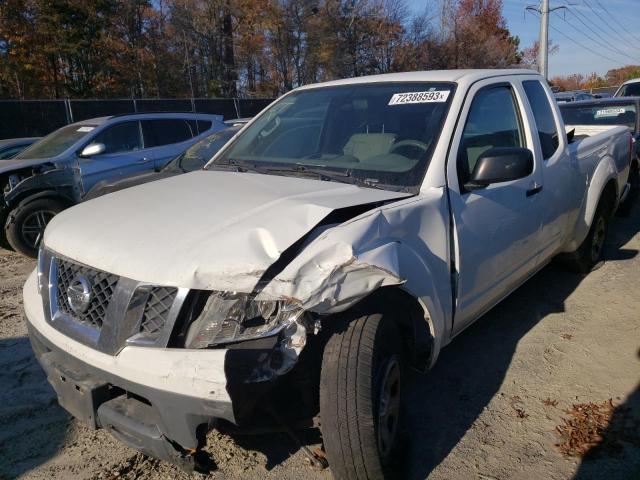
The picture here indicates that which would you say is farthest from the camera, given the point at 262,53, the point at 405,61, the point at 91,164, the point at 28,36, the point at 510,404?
the point at 405,61

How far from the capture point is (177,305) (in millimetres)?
2025

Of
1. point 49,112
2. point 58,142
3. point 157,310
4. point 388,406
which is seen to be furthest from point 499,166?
point 49,112

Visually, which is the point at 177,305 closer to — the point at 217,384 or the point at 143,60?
the point at 217,384

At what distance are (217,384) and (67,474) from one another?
1.36 m

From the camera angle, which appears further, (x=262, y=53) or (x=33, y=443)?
(x=262, y=53)

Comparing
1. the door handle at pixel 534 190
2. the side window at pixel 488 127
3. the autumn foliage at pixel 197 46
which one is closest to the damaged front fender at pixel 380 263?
the side window at pixel 488 127

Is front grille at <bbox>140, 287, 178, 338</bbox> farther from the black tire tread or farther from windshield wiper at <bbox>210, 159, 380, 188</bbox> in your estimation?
windshield wiper at <bbox>210, 159, 380, 188</bbox>

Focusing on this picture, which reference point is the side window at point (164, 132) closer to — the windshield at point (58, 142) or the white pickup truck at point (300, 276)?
the windshield at point (58, 142)

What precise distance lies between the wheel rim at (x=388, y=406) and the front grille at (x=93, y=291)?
1.23 metres

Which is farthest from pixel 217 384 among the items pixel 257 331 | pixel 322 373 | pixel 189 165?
pixel 189 165

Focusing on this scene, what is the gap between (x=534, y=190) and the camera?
3562 mm

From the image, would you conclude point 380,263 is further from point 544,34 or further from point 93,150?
point 544,34

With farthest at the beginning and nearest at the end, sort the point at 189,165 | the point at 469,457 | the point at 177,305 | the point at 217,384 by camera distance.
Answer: the point at 189,165, the point at 469,457, the point at 177,305, the point at 217,384

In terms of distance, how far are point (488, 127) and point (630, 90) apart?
12.8 m
